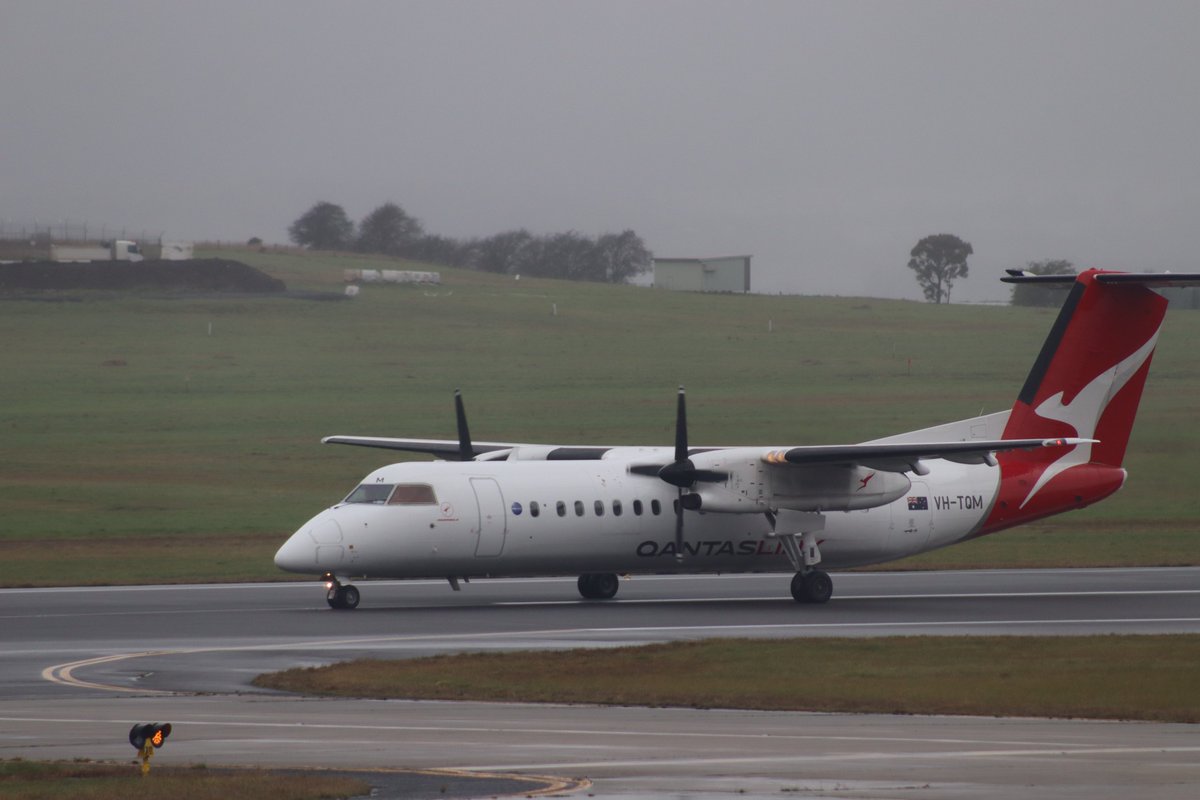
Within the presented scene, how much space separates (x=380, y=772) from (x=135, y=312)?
81021 millimetres

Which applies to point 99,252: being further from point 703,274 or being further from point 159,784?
point 159,784

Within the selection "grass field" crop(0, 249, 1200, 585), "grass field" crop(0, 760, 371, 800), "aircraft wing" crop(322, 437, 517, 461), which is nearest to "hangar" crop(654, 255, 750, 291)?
"grass field" crop(0, 249, 1200, 585)

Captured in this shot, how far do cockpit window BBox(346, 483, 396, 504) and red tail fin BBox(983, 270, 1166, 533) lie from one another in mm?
11073

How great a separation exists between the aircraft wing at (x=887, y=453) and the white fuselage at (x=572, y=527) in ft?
4.92

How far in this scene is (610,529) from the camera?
27891mm

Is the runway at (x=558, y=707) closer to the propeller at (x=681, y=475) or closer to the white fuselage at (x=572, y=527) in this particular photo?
the white fuselage at (x=572, y=527)

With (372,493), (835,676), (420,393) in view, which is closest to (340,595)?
(372,493)

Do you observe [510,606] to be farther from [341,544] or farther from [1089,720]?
[1089,720]

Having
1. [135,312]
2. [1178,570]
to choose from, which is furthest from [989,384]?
[135,312]

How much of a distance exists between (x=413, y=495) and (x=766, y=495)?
6175 mm

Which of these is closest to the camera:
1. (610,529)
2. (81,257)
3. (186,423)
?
(610,529)

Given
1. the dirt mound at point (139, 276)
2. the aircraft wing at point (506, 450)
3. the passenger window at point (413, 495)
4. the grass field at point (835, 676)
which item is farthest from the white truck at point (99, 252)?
the grass field at point (835, 676)

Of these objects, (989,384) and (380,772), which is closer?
(380,772)

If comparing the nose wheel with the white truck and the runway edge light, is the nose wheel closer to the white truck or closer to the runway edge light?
the runway edge light
